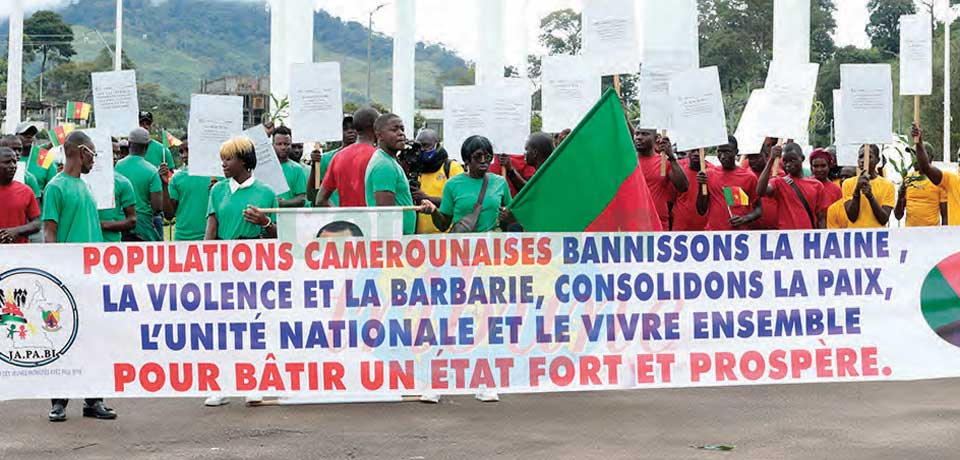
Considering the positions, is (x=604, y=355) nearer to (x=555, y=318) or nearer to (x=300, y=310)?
(x=555, y=318)

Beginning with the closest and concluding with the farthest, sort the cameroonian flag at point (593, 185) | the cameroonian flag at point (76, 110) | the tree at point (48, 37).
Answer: the cameroonian flag at point (593, 185) < the cameroonian flag at point (76, 110) < the tree at point (48, 37)

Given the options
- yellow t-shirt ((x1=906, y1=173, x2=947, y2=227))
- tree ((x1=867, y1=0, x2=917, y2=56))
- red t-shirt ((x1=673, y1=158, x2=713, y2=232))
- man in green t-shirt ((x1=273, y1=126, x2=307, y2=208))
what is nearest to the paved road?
red t-shirt ((x1=673, y1=158, x2=713, y2=232))

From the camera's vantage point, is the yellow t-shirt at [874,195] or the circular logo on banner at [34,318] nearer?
the circular logo on banner at [34,318]

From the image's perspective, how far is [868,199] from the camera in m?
10.8

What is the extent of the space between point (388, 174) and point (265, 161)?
49.7 inches

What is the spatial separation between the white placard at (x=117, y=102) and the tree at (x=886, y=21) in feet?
329

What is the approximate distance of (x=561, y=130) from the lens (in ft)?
35.7

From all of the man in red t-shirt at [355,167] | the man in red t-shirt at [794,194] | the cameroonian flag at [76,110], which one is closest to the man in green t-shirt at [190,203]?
the man in red t-shirt at [355,167]

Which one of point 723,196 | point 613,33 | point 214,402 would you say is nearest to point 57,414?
point 214,402

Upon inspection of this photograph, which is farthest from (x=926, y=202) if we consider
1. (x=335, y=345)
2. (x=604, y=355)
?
(x=335, y=345)

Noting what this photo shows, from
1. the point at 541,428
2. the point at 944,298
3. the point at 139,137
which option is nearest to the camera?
the point at 944,298

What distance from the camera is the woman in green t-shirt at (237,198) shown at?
28.7 ft

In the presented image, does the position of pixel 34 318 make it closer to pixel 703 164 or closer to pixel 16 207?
pixel 16 207

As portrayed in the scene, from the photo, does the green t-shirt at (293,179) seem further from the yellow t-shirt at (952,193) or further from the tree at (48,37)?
the tree at (48,37)
